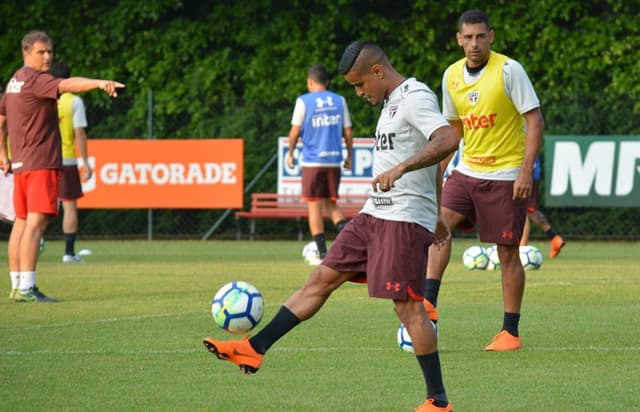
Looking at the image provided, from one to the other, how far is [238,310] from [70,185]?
1000 centimetres

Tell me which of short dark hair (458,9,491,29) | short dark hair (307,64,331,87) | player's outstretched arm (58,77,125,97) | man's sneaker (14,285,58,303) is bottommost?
man's sneaker (14,285,58,303)

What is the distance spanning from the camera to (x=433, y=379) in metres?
6.34

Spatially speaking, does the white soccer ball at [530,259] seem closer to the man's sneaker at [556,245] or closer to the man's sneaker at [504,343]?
the man's sneaker at [556,245]

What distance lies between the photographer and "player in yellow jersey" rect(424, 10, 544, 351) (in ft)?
28.6

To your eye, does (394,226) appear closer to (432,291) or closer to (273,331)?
(273,331)

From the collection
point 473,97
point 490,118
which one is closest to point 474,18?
point 473,97

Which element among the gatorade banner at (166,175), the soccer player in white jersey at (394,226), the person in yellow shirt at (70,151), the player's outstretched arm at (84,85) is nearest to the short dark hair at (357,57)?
the soccer player in white jersey at (394,226)

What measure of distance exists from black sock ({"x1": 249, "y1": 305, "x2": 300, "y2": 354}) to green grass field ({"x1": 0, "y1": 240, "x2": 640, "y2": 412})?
11.0 inches

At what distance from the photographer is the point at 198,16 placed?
27062 mm

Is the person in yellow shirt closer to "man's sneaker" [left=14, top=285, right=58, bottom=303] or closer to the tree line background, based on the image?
"man's sneaker" [left=14, top=285, right=58, bottom=303]

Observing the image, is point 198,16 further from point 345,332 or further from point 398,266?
point 398,266

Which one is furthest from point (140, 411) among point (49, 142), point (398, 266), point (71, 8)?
point (71, 8)

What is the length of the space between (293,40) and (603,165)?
278 inches

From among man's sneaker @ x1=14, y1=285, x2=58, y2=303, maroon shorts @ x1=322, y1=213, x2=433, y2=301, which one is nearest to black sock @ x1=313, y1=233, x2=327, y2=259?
man's sneaker @ x1=14, y1=285, x2=58, y2=303
